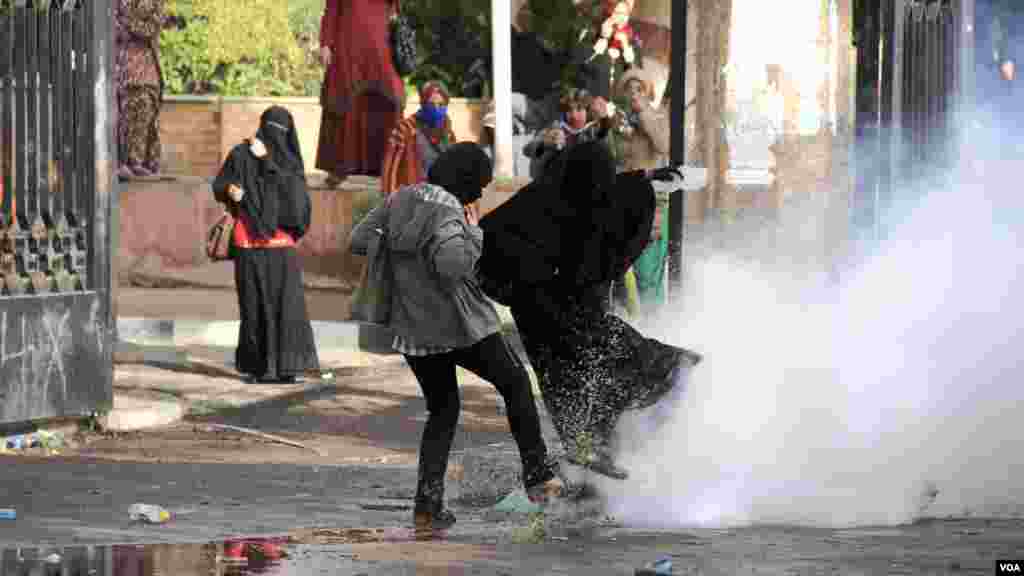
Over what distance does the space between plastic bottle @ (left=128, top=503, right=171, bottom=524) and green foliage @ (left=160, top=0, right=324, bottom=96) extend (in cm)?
2104

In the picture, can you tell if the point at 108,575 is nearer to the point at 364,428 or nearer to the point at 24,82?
the point at 24,82

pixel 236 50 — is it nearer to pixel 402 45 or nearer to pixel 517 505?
pixel 402 45

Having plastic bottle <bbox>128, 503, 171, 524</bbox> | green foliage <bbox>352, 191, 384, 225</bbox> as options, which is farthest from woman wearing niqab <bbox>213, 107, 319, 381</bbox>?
plastic bottle <bbox>128, 503, 171, 524</bbox>

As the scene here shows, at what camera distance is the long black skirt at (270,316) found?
1616cm

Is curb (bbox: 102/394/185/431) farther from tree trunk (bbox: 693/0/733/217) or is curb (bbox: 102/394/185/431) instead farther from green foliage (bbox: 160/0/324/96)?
green foliage (bbox: 160/0/324/96)

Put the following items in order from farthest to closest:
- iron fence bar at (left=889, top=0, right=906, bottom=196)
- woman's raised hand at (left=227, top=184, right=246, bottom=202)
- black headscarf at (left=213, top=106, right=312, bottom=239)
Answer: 1. black headscarf at (left=213, top=106, right=312, bottom=239)
2. woman's raised hand at (left=227, top=184, right=246, bottom=202)
3. iron fence bar at (left=889, top=0, right=906, bottom=196)

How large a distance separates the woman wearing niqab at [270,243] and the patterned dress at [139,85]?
5.97 m

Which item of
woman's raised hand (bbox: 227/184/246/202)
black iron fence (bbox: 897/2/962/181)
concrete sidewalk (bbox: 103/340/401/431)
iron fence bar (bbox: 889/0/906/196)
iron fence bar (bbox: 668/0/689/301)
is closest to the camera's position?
iron fence bar (bbox: 668/0/689/301)

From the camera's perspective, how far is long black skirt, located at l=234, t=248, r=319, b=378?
16.2 meters

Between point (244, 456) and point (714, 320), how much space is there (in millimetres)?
2432

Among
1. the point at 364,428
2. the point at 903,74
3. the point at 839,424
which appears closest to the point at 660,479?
the point at 839,424

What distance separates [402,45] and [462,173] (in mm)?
10527

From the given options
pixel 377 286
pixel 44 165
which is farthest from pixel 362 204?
pixel 377 286

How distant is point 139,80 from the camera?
2214cm
